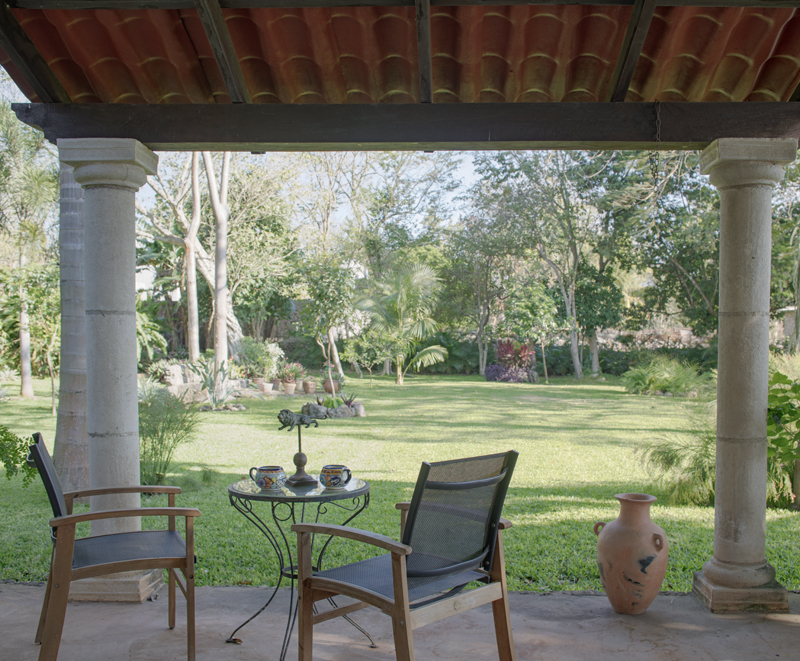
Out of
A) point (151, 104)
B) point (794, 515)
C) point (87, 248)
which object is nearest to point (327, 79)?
point (151, 104)

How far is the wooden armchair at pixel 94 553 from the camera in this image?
2.44 m

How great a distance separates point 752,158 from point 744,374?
1101mm

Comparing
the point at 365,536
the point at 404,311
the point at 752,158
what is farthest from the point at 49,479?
the point at 404,311

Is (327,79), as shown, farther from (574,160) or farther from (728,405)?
(574,160)

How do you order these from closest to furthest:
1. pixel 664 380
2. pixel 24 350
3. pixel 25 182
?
pixel 24 350, pixel 664 380, pixel 25 182

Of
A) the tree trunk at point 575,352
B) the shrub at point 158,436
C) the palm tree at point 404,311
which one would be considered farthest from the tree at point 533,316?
the shrub at point 158,436

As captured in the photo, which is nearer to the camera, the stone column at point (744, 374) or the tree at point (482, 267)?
the stone column at point (744, 374)

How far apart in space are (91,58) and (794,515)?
240 inches

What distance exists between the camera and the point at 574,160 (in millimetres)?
20391

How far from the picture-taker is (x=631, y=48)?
284 cm

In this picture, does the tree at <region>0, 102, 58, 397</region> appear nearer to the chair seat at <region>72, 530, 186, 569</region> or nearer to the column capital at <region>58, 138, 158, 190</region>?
the column capital at <region>58, 138, 158, 190</region>

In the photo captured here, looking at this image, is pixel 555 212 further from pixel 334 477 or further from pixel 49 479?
pixel 49 479

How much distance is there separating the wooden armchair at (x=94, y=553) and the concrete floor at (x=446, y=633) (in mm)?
177

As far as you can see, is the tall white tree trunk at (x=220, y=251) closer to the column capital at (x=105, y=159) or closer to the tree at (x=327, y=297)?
the tree at (x=327, y=297)
